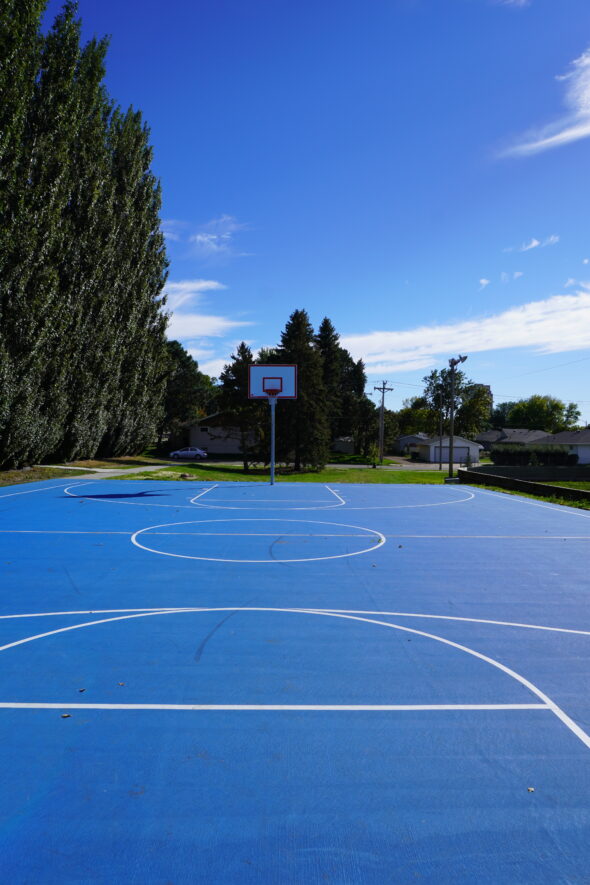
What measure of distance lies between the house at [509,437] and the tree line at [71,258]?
179 feet

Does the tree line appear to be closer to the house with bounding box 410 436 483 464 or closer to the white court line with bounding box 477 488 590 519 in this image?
the white court line with bounding box 477 488 590 519

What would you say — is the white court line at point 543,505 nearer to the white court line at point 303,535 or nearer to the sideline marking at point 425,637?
the white court line at point 303,535

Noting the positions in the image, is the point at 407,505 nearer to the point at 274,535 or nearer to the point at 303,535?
the point at 303,535

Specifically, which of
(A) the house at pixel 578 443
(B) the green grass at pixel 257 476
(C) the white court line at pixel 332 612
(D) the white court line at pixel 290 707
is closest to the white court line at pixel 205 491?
(B) the green grass at pixel 257 476

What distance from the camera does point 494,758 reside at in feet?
10.9

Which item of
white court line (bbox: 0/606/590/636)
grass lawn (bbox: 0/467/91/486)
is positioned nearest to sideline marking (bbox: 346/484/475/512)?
white court line (bbox: 0/606/590/636)

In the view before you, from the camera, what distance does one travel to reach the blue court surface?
258 cm

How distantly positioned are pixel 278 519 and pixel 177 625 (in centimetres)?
745

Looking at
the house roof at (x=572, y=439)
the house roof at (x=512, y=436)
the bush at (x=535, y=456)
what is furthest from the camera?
the house roof at (x=512, y=436)

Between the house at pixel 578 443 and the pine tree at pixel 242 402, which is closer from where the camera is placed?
the pine tree at pixel 242 402

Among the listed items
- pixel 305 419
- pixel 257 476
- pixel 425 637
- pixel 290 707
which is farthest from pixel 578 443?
pixel 290 707

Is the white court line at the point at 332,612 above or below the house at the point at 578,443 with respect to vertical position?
below

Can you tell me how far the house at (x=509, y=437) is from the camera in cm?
7775

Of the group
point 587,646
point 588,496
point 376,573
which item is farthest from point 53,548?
point 588,496
